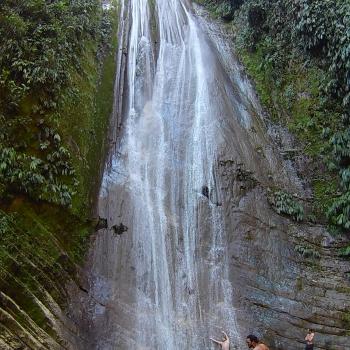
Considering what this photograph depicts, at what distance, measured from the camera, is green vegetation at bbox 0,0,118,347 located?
27.9 feet

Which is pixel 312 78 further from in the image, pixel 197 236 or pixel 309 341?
pixel 309 341

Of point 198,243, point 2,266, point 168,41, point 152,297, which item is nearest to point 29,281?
point 2,266

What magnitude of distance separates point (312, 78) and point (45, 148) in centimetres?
889

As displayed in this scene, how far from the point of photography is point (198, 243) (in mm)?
10711

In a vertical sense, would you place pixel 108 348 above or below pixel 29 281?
below

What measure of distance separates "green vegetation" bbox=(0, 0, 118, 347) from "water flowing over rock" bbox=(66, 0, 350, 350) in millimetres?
642

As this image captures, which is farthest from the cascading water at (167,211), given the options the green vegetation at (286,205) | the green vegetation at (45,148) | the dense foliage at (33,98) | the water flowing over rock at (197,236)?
the dense foliage at (33,98)

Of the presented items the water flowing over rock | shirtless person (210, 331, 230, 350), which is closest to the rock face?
the water flowing over rock

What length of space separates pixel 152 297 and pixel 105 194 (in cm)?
308

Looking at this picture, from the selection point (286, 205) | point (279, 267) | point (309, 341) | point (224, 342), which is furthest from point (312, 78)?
point (224, 342)

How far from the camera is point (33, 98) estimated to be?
35.0 feet

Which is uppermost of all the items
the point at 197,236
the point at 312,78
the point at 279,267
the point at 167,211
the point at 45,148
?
the point at 312,78

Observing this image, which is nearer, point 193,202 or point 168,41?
point 193,202

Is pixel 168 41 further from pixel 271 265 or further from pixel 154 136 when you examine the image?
pixel 271 265
